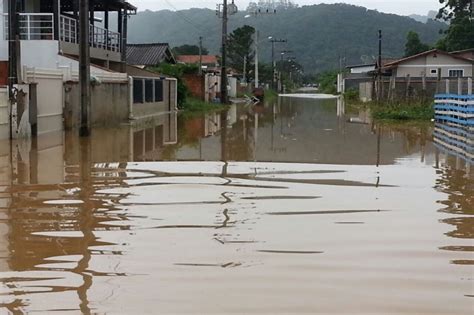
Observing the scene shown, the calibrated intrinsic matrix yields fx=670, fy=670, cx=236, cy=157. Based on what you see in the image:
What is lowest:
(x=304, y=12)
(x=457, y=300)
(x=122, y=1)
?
(x=457, y=300)

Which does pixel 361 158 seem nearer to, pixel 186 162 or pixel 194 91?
pixel 186 162

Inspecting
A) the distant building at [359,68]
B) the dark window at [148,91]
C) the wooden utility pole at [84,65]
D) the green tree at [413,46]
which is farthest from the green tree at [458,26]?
the wooden utility pole at [84,65]

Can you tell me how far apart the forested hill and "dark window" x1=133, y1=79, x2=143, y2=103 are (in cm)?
9266

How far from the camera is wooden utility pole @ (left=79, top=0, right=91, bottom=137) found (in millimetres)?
18406

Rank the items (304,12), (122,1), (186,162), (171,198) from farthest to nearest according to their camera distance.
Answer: (304,12), (122,1), (186,162), (171,198)

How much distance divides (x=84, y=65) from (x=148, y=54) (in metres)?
Answer: 33.9

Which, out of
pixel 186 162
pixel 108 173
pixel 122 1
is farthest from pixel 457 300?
pixel 122 1

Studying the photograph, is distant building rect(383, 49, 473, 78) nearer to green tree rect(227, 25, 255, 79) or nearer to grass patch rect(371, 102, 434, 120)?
grass patch rect(371, 102, 434, 120)

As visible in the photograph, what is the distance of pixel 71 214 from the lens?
25.4ft

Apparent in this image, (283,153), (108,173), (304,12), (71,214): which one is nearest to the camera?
(71,214)

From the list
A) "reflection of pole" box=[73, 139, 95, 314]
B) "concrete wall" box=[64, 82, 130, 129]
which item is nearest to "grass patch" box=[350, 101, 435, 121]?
"concrete wall" box=[64, 82, 130, 129]

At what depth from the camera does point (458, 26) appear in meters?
75.4

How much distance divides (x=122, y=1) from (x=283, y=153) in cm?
2120

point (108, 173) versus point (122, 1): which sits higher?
point (122, 1)
